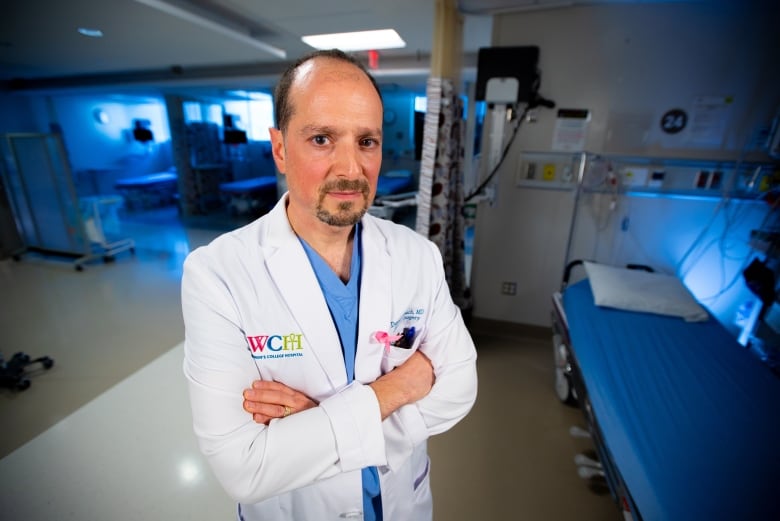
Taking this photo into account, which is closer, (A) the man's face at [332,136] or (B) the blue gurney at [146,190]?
(A) the man's face at [332,136]

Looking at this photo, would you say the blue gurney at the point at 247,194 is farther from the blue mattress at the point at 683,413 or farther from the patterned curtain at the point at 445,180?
the blue mattress at the point at 683,413

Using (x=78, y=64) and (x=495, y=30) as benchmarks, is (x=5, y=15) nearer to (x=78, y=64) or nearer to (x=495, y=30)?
(x=78, y=64)

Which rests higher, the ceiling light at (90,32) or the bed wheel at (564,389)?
the ceiling light at (90,32)

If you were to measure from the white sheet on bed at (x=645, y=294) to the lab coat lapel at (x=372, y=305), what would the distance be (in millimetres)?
1797

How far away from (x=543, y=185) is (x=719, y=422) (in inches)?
73.0

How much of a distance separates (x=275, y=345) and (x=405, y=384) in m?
A: 0.35

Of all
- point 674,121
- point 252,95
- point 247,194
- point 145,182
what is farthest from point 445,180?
point 145,182

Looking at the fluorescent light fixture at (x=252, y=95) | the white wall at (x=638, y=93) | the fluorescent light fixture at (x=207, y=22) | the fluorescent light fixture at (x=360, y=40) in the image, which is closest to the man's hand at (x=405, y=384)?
the white wall at (x=638, y=93)

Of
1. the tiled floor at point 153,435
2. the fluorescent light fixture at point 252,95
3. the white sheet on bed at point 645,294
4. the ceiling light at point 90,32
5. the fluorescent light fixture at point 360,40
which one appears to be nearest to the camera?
the tiled floor at point 153,435

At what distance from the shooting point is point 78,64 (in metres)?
4.95

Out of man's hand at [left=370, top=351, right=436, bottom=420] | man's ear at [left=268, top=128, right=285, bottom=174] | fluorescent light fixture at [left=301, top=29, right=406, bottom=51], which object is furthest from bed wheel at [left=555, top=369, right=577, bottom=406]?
fluorescent light fixture at [left=301, top=29, right=406, bottom=51]

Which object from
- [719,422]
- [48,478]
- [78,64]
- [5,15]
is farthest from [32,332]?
[719,422]

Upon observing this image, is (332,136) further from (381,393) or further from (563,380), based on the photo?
(563,380)

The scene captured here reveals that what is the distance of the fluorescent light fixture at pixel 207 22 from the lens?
248cm
